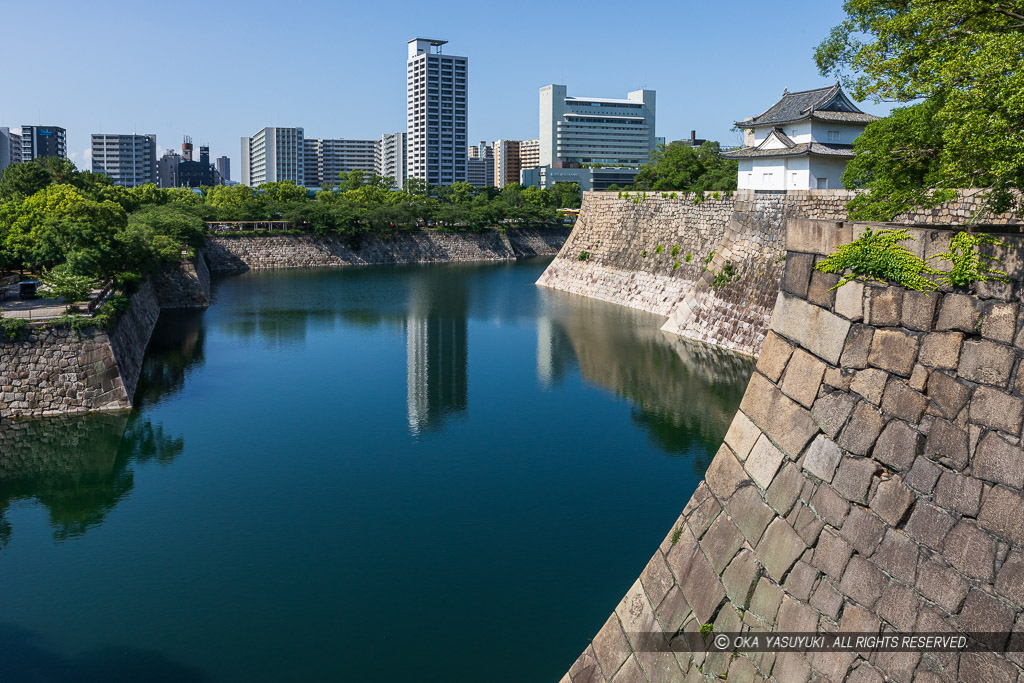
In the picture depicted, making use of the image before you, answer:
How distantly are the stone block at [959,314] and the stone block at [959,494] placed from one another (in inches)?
29.1

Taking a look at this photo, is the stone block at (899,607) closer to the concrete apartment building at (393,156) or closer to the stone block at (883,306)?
the stone block at (883,306)

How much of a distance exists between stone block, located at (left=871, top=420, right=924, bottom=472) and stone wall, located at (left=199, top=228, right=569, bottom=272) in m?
44.4


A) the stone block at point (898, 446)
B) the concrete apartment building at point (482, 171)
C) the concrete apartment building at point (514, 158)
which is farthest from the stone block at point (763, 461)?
the concrete apartment building at point (482, 171)

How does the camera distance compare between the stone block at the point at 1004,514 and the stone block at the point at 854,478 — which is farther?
the stone block at the point at 854,478

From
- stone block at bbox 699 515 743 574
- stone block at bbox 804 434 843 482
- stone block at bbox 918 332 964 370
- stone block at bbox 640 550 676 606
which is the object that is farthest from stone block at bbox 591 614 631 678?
stone block at bbox 918 332 964 370

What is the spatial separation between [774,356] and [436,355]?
1799cm

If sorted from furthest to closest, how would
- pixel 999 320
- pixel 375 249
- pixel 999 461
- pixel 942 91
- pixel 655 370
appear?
pixel 375 249
pixel 655 370
pixel 942 91
pixel 999 320
pixel 999 461

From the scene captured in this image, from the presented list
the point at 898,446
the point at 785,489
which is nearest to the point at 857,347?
the point at 898,446

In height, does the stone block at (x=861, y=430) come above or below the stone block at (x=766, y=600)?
above

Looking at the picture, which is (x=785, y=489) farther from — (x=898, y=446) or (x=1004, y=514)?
(x=1004, y=514)

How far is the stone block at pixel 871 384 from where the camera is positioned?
4473 millimetres

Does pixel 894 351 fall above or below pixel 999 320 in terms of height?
below

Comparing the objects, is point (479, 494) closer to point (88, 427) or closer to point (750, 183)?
point (88, 427)

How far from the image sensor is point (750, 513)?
5.16m
